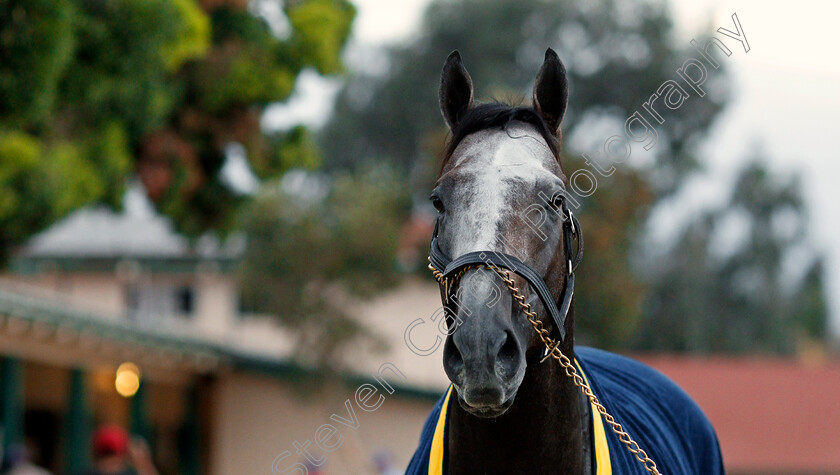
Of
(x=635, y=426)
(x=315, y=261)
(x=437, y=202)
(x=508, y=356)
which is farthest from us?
(x=315, y=261)

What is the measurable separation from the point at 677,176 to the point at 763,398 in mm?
12818

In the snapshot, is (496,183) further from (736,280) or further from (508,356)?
(736,280)

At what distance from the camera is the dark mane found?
3178 millimetres

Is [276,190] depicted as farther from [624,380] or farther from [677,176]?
[677,176]

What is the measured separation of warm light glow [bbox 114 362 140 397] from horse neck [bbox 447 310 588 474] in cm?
1579

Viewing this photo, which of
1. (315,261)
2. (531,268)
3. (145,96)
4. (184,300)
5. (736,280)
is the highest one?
(736,280)

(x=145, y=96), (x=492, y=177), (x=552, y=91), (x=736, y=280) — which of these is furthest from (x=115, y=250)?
(x=736, y=280)

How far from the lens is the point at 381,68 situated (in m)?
40.6

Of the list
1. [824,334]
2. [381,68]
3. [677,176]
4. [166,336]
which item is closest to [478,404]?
[166,336]

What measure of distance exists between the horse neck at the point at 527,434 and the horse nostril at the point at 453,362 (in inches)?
15.3

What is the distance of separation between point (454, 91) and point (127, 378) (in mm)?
15912

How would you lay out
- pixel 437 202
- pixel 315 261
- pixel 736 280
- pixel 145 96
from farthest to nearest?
1. pixel 736 280
2. pixel 315 261
3. pixel 145 96
4. pixel 437 202

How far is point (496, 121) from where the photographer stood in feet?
10.4

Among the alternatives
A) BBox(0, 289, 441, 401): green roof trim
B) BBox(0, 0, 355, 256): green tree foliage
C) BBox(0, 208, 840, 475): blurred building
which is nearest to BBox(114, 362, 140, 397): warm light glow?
BBox(0, 208, 840, 475): blurred building
